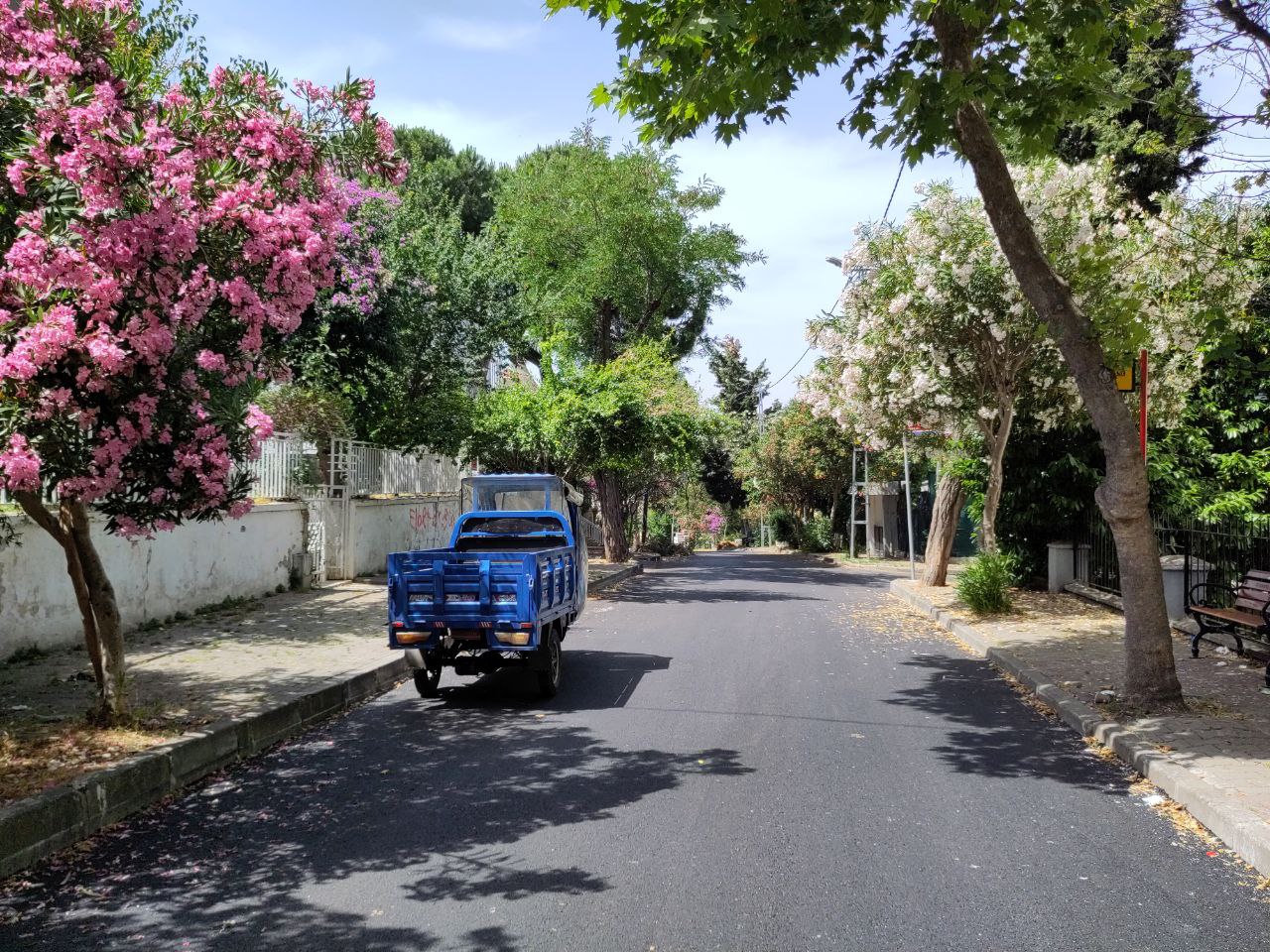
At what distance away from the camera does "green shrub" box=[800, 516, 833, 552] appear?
143 ft

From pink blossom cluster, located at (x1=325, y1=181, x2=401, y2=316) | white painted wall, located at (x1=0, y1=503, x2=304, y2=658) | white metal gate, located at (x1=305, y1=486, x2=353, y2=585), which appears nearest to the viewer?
white painted wall, located at (x1=0, y1=503, x2=304, y2=658)

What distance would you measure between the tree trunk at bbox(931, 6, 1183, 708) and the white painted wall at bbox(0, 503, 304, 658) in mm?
8984

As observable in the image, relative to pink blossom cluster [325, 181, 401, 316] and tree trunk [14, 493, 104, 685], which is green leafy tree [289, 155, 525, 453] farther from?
tree trunk [14, 493, 104, 685]

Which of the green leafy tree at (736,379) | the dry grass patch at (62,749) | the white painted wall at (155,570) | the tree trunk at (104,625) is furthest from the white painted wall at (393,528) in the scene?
the green leafy tree at (736,379)

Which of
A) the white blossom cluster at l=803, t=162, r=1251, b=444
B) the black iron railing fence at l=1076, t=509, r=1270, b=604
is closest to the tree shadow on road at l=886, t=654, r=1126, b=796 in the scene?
the black iron railing fence at l=1076, t=509, r=1270, b=604

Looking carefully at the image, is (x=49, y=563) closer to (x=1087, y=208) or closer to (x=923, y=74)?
(x=923, y=74)

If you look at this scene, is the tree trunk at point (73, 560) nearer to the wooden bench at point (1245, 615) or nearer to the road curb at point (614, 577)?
the wooden bench at point (1245, 615)

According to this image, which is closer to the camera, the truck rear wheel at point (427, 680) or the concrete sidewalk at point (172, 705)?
the concrete sidewalk at point (172, 705)

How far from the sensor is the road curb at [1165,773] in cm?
511

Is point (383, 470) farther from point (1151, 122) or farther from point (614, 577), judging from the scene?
point (1151, 122)

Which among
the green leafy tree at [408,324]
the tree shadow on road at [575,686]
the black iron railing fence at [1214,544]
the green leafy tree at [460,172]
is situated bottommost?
the tree shadow on road at [575,686]

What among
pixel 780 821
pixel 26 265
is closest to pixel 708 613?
pixel 780 821

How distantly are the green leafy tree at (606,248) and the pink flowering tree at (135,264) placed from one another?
62.2 ft

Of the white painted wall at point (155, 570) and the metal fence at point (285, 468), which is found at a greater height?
the metal fence at point (285, 468)
